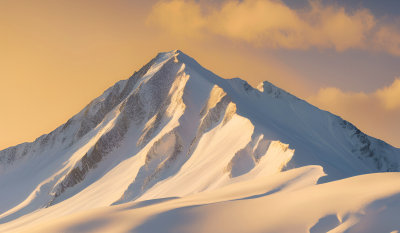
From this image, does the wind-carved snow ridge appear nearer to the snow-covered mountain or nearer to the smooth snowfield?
the snow-covered mountain

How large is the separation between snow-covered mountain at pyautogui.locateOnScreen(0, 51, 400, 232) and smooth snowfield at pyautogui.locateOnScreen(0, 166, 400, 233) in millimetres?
127

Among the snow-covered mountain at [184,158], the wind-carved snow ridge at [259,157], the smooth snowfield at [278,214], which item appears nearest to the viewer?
the smooth snowfield at [278,214]

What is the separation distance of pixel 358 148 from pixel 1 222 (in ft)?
259

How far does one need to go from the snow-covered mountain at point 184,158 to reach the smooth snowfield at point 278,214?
0.13 m

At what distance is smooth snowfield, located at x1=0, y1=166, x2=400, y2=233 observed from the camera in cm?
2814

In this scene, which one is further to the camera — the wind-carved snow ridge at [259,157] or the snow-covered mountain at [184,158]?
the wind-carved snow ridge at [259,157]

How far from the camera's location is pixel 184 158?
92250 millimetres

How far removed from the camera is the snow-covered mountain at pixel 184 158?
109 ft

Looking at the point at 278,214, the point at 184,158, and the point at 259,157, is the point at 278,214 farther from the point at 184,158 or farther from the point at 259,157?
the point at 184,158

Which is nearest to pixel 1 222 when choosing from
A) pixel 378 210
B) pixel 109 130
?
pixel 109 130

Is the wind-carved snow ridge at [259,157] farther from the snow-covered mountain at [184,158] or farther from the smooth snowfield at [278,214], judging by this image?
the smooth snowfield at [278,214]

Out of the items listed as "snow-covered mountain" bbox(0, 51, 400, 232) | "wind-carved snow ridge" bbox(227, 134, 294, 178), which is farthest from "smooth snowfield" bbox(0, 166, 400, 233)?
"wind-carved snow ridge" bbox(227, 134, 294, 178)

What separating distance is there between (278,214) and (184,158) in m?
62.1

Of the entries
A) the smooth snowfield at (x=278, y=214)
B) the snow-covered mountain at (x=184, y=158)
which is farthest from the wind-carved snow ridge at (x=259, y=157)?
the smooth snowfield at (x=278, y=214)
